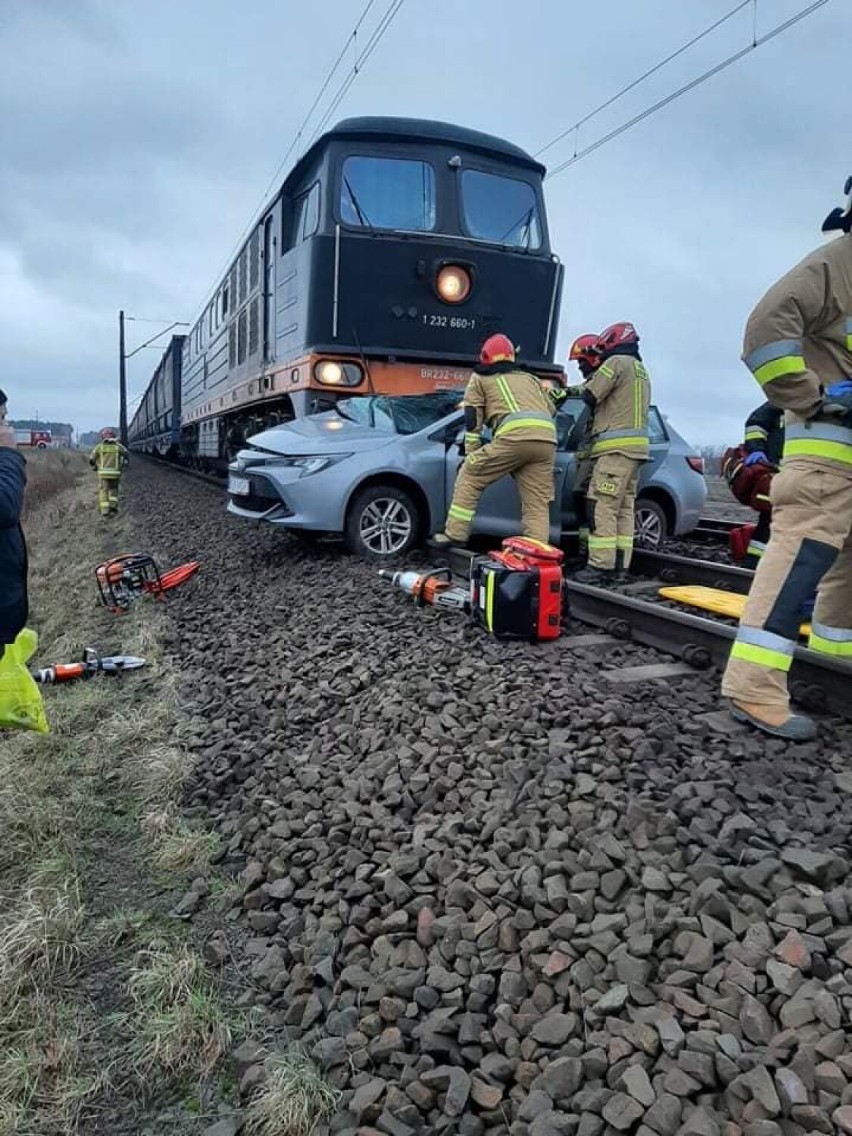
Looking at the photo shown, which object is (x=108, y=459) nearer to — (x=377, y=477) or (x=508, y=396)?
(x=377, y=477)

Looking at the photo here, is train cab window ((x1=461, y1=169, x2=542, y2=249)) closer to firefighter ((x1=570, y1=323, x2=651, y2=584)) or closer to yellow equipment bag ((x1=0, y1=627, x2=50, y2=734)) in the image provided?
firefighter ((x1=570, y1=323, x2=651, y2=584))

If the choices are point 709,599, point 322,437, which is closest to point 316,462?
A: point 322,437

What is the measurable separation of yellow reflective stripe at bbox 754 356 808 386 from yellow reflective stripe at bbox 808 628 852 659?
1.28 meters

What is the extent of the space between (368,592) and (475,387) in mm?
1836

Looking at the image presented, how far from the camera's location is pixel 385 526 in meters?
7.27

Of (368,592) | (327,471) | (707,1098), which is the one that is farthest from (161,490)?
(707,1098)

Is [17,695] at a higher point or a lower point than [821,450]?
lower

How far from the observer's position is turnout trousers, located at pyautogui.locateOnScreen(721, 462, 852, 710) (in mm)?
3252

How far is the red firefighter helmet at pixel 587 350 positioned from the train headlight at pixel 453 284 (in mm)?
2205

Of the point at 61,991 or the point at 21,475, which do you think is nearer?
the point at 61,991

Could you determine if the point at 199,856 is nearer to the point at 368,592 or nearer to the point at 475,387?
the point at 368,592

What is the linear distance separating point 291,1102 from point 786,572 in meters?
2.47

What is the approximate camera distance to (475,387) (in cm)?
651

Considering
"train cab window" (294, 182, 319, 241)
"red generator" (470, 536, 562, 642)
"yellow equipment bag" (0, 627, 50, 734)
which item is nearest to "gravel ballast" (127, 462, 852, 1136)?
"red generator" (470, 536, 562, 642)
